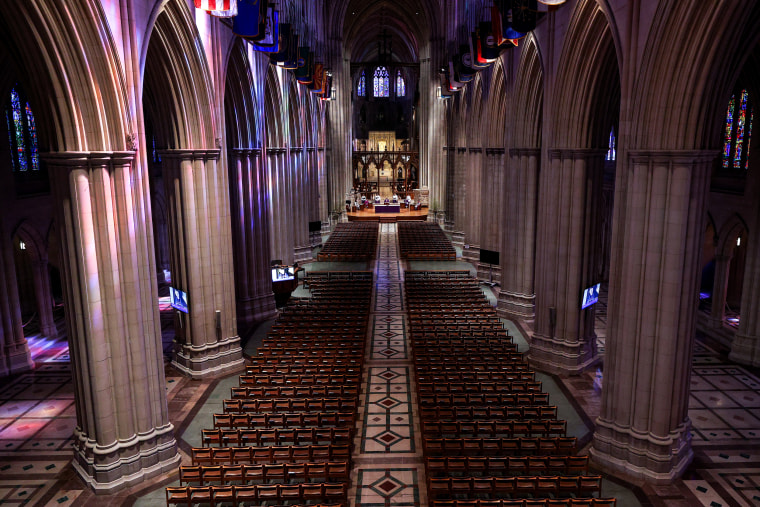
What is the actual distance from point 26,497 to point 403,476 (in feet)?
26.1

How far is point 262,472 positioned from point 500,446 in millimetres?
5052

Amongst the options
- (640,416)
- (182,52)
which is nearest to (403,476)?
(640,416)

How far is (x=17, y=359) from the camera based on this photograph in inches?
703

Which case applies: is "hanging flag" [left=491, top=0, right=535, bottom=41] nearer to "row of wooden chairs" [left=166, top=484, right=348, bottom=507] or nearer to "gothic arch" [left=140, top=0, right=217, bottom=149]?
"gothic arch" [left=140, top=0, right=217, bottom=149]

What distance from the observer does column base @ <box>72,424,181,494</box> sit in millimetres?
11180

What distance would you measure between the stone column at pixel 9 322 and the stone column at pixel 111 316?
805 centimetres

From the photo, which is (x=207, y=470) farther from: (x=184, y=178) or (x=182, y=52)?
(x=182, y=52)

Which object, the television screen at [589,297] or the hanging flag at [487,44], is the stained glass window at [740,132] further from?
the hanging flag at [487,44]

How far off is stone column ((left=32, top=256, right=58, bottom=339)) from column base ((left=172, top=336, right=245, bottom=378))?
22.6 ft

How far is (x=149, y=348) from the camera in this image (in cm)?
1191

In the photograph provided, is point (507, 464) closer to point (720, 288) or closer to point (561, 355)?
point (561, 355)

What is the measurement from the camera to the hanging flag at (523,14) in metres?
14.7

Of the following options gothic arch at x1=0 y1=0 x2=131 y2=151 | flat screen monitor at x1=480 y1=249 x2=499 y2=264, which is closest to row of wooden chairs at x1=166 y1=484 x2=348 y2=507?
gothic arch at x1=0 y1=0 x2=131 y2=151

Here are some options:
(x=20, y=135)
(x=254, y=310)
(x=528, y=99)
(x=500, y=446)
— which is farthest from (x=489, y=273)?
(x=20, y=135)
